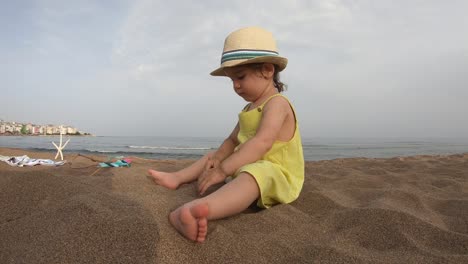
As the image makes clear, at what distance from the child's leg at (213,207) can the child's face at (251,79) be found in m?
0.72

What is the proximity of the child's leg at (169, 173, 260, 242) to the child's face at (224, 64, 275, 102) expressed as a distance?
0.72 meters

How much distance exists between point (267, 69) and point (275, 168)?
694 mm

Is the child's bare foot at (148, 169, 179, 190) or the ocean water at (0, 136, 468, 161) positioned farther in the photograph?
the ocean water at (0, 136, 468, 161)

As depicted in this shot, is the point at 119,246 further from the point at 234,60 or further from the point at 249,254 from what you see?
the point at 234,60

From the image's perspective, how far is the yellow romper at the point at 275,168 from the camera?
1.71 m

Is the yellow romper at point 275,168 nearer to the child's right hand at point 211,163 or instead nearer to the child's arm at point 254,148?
the child's arm at point 254,148

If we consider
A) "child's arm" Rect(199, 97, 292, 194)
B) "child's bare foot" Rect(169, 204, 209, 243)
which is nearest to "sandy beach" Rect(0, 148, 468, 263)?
"child's bare foot" Rect(169, 204, 209, 243)

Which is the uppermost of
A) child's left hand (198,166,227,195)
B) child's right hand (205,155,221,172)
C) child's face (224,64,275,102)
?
child's face (224,64,275,102)

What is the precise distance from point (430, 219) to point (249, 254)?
46.0 inches

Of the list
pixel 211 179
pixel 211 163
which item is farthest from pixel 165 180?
pixel 211 179

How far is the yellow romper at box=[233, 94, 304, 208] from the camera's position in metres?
1.71

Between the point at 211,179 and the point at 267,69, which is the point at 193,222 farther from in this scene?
the point at 267,69

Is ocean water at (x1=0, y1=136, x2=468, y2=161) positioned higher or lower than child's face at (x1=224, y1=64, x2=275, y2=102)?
lower

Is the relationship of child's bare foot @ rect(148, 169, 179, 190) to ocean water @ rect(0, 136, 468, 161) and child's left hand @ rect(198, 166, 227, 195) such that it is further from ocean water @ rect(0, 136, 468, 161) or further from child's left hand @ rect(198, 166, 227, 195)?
ocean water @ rect(0, 136, 468, 161)
